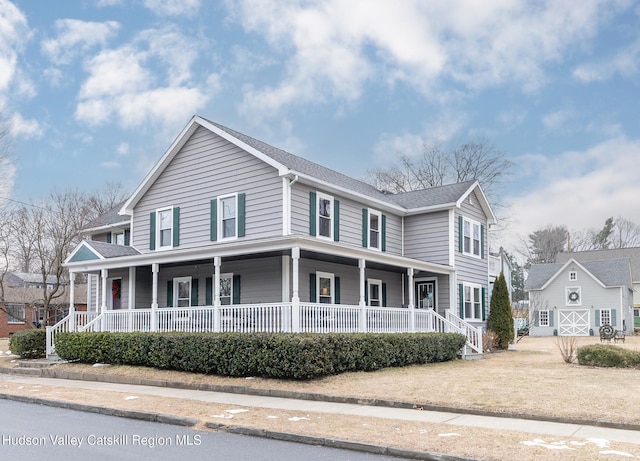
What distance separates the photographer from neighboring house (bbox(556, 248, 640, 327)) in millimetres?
53341

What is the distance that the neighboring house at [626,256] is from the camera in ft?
175

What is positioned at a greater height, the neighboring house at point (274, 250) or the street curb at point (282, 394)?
the neighboring house at point (274, 250)

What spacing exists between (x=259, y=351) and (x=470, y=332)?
1114 centimetres

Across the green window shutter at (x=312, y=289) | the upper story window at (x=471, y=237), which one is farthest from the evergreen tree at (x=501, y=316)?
the green window shutter at (x=312, y=289)

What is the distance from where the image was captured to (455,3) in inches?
760

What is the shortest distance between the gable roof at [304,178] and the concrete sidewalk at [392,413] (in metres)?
7.34

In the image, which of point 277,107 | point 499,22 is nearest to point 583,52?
point 499,22

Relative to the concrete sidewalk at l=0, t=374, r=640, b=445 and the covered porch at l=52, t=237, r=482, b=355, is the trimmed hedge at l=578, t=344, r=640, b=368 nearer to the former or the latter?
the covered porch at l=52, t=237, r=482, b=355

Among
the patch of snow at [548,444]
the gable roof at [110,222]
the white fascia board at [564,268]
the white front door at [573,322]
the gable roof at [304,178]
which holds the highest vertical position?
the gable roof at [304,178]

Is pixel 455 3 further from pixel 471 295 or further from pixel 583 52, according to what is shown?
pixel 471 295

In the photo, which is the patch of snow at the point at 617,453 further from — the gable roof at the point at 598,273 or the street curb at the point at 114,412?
the gable roof at the point at 598,273

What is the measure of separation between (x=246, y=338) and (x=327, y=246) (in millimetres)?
3469

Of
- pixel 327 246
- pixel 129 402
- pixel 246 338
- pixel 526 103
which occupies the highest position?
pixel 526 103

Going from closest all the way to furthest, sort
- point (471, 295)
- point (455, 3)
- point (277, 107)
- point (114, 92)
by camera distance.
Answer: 1. point (455, 3)
2. point (471, 295)
3. point (114, 92)
4. point (277, 107)
